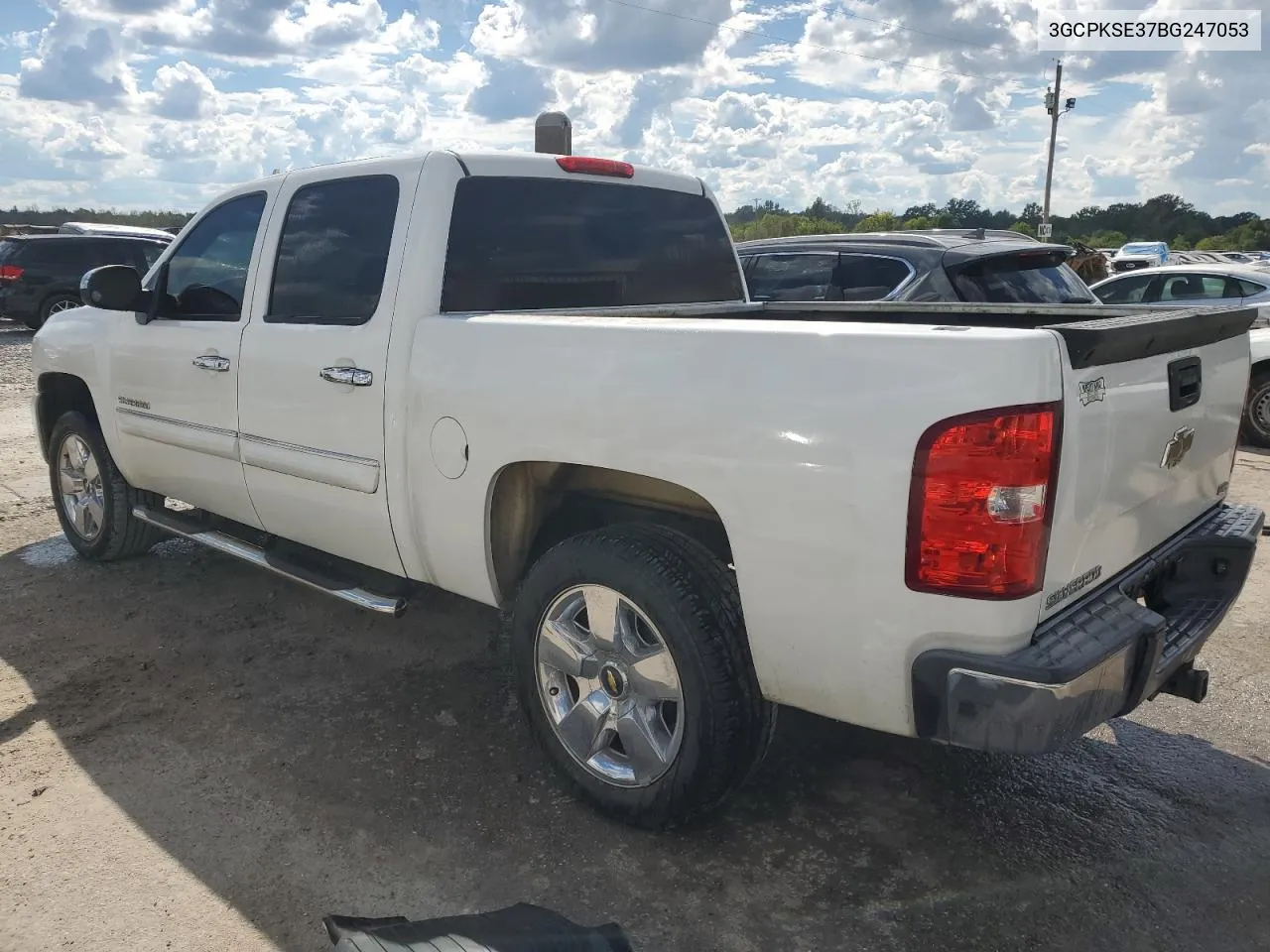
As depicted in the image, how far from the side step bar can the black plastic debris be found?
55.4 inches

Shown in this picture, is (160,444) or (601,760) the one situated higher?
(160,444)

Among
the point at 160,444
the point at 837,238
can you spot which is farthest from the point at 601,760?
the point at 837,238

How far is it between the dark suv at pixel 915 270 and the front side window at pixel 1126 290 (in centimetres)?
439

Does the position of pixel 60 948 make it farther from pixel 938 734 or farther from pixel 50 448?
pixel 50 448

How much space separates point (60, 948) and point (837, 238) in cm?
657

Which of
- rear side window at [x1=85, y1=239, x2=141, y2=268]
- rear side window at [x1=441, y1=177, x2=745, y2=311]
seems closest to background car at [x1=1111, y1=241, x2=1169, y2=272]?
rear side window at [x1=85, y1=239, x2=141, y2=268]

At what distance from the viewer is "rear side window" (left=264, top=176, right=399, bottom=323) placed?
145 inches

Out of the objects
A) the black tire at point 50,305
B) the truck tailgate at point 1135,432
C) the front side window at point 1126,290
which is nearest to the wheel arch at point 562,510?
the truck tailgate at point 1135,432

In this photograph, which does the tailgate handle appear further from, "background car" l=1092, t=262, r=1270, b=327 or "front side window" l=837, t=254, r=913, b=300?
"background car" l=1092, t=262, r=1270, b=327

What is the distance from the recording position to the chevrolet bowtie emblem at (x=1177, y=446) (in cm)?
282

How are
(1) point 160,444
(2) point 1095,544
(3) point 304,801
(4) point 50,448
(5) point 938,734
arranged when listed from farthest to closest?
(4) point 50,448 → (1) point 160,444 → (3) point 304,801 → (2) point 1095,544 → (5) point 938,734

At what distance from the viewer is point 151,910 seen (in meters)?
2.74

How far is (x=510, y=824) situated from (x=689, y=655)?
2.76 feet

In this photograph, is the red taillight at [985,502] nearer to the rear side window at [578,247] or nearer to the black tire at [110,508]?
the rear side window at [578,247]
